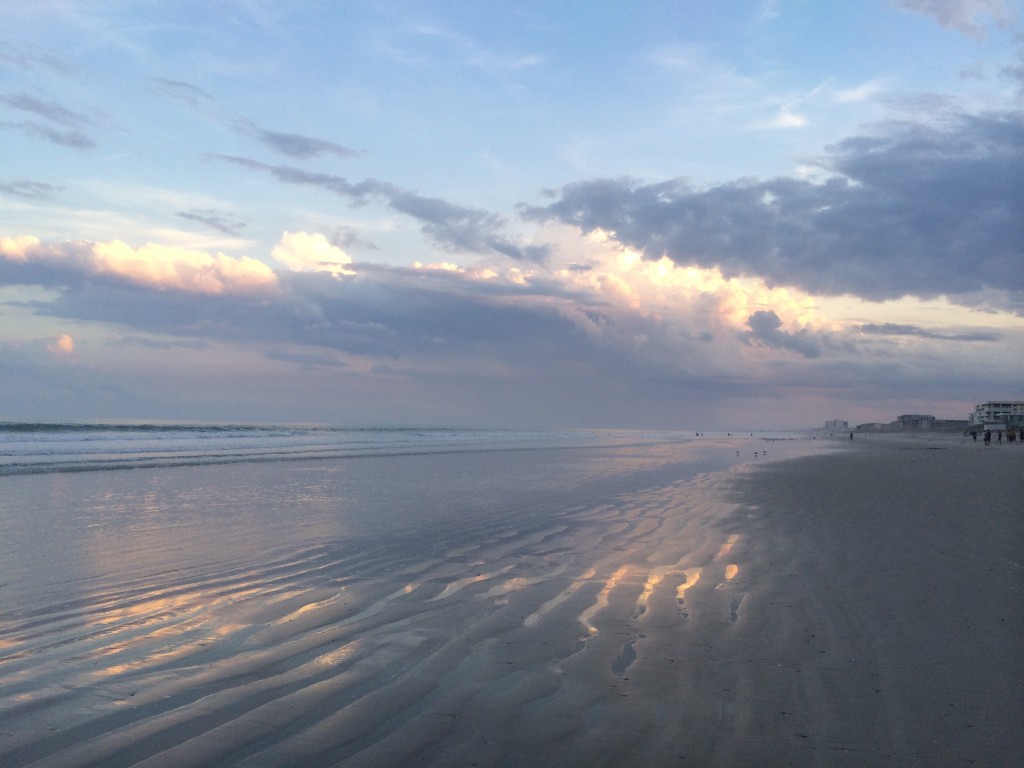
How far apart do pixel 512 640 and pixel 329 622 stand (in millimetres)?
1769

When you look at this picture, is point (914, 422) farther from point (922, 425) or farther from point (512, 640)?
point (512, 640)

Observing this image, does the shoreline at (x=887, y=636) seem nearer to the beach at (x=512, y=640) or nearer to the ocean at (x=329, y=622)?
the beach at (x=512, y=640)

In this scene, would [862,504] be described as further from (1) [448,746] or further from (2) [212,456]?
(2) [212,456]

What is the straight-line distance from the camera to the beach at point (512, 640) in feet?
13.5

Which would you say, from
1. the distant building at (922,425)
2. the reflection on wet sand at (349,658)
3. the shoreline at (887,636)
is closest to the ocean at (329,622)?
the reflection on wet sand at (349,658)

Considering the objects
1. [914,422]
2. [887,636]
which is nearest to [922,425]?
[914,422]

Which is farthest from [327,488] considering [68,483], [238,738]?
[238,738]

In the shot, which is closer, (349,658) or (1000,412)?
(349,658)

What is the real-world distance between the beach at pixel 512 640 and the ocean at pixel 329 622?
28mm

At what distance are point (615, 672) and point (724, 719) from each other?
3.30 feet

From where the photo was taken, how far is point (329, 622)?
6.67 m

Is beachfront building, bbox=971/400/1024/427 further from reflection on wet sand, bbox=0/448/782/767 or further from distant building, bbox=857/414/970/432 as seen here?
reflection on wet sand, bbox=0/448/782/767

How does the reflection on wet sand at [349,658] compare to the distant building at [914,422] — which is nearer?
the reflection on wet sand at [349,658]

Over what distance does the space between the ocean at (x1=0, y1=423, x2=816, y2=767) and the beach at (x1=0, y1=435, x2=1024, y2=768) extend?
0.03 m
